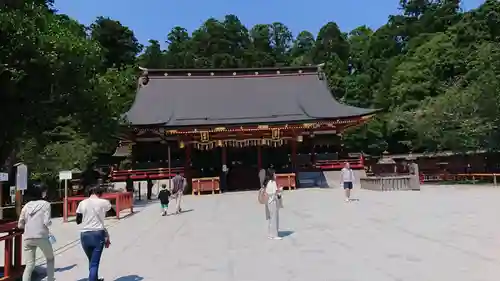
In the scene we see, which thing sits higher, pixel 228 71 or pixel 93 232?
pixel 228 71

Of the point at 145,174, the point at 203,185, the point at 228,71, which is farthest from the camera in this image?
the point at 228,71

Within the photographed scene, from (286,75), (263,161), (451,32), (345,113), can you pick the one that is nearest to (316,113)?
(345,113)

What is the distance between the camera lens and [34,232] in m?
5.92

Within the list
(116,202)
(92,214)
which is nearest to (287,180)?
(116,202)

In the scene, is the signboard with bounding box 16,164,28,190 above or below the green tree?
below

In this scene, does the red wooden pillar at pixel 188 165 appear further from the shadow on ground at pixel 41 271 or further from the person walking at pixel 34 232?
the person walking at pixel 34 232

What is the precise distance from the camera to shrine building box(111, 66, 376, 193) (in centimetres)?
2352

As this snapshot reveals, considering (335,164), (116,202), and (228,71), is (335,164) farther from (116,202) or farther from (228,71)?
(116,202)

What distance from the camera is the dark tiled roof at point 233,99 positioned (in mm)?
24891

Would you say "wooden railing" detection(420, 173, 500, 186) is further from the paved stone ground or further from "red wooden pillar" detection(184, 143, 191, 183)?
"red wooden pillar" detection(184, 143, 191, 183)

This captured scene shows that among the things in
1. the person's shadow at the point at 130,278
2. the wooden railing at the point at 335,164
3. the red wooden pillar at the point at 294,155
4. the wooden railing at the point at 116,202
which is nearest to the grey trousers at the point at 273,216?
the person's shadow at the point at 130,278

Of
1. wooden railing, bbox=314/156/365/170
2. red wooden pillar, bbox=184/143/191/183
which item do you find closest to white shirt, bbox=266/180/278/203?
red wooden pillar, bbox=184/143/191/183

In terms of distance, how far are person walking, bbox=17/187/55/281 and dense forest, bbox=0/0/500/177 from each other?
2.41m

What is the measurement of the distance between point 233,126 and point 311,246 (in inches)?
595
